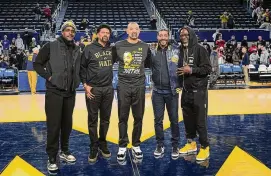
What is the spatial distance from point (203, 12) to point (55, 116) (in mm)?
20581

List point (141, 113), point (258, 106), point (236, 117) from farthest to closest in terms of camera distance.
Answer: point (258, 106)
point (236, 117)
point (141, 113)

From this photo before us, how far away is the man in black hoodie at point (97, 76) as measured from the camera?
542 cm

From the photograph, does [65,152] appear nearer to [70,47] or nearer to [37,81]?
[70,47]

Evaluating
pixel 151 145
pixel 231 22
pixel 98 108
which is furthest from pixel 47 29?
pixel 98 108

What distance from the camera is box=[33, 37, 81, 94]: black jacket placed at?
5180 millimetres

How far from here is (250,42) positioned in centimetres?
2056

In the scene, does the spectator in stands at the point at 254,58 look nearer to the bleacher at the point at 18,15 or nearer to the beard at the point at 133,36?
the beard at the point at 133,36

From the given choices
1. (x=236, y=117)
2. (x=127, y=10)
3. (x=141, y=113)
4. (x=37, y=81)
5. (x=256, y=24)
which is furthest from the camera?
(x=127, y=10)

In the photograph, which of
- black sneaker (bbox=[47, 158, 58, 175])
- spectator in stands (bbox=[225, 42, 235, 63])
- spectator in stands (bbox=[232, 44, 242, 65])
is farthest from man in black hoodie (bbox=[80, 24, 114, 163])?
spectator in stands (bbox=[232, 44, 242, 65])

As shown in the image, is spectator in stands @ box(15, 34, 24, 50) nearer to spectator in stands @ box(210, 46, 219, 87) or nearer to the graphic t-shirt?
spectator in stands @ box(210, 46, 219, 87)

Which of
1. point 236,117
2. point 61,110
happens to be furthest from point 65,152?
point 236,117

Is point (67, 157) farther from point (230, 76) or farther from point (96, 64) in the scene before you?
point (230, 76)

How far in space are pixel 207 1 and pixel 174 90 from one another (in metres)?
22.2

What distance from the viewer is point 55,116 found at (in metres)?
5.27
